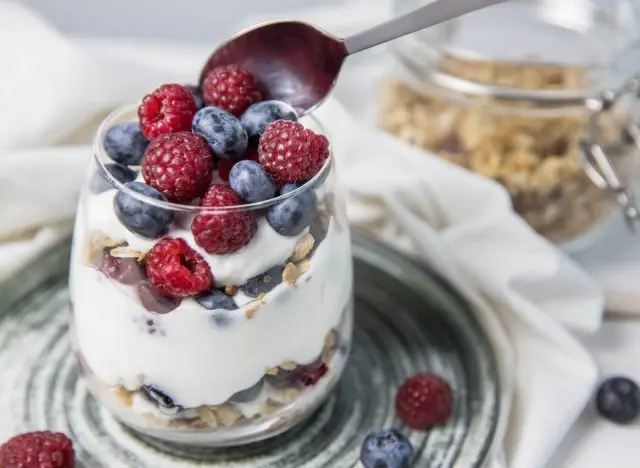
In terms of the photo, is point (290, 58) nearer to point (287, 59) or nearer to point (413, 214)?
point (287, 59)

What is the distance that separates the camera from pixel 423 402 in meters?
0.91

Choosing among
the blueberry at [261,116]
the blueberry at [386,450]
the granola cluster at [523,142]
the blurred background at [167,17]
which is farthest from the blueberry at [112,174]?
the blurred background at [167,17]

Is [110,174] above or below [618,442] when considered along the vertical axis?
above

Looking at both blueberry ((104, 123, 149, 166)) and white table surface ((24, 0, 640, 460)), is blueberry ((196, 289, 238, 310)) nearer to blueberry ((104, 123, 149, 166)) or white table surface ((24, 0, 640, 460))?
blueberry ((104, 123, 149, 166))

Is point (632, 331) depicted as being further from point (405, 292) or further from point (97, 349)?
point (97, 349)

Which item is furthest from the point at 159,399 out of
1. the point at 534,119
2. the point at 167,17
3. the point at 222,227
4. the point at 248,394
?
the point at 167,17

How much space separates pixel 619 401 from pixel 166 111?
0.54 metres

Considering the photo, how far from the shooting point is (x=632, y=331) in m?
1.11

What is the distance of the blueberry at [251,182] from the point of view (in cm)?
76

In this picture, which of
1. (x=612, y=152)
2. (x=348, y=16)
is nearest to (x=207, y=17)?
(x=348, y=16)

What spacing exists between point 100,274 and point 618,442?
0.54 metres

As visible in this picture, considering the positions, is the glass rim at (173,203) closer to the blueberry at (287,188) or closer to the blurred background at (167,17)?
the blueberry at (287,188)

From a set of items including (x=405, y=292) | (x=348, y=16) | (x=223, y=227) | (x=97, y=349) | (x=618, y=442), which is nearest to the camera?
(x=223, y=227)

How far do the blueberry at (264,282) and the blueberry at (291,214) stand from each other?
0.03 metres
